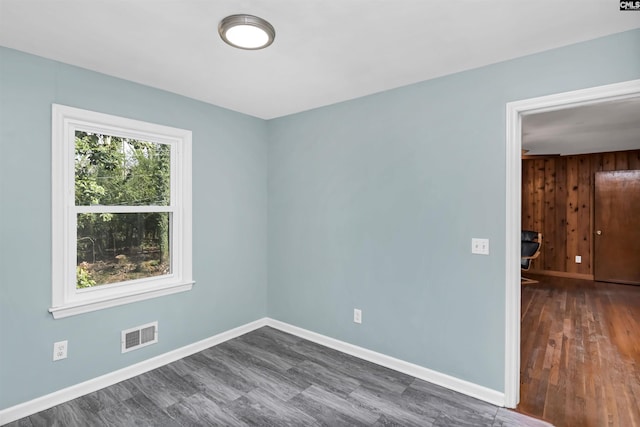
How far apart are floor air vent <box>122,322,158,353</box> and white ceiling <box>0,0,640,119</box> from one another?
2.05 metres

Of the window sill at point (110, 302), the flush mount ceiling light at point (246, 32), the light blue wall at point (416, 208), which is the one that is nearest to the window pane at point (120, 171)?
the window sill at point (110, 302)

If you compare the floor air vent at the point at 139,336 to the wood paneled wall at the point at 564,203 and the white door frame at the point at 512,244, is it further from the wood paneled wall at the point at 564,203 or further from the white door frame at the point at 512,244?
the wood paneled wall at the point at 564,203

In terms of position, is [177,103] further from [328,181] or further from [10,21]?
[328,181]

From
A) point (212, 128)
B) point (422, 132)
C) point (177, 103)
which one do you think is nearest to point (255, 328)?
point (212, 128)

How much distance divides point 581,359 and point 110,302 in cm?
411

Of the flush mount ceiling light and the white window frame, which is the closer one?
the flush mount ceiling light

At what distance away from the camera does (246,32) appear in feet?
6.22

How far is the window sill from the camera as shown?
237 cm

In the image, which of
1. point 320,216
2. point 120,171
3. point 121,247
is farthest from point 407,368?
point 120,171

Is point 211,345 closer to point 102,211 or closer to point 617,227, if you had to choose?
point 102,211

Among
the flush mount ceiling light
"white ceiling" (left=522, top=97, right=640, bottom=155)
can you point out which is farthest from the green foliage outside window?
"white ceiling" (left=522, top=97, right=640, bottom=155)

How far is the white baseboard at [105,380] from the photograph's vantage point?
86.0 inches

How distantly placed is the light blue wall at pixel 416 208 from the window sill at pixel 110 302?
117 centimetres

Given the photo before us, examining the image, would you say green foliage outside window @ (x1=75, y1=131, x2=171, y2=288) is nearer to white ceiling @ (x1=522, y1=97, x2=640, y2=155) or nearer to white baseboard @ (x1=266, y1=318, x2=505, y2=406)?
white baseboard @ (x1=266, y1=318, x2=505, y2=406)
